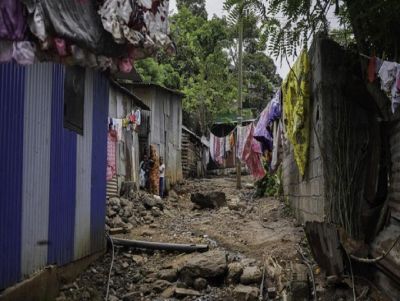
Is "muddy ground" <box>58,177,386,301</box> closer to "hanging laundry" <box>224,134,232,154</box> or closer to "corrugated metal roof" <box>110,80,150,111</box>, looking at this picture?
"corrugated metal roof" <box>110,80,150,111</box>

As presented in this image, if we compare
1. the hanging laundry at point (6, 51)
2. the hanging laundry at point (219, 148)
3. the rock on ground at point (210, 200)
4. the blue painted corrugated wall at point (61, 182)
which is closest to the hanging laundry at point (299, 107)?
the blue painted corrugated wall at point (61, 182)

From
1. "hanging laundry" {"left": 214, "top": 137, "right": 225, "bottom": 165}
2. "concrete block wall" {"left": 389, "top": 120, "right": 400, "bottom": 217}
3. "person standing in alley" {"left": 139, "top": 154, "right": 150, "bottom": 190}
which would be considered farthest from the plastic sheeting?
"hanging laundry" {"left": 214, "top": 137, "right": 225, "bottom": 165}

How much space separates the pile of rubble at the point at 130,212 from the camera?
9969 millimetres

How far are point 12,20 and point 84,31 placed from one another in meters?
0.59

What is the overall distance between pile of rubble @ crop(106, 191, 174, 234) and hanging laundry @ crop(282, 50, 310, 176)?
3928 mm

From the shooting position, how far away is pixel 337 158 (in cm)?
646

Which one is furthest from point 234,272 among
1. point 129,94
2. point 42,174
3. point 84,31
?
point 129,94

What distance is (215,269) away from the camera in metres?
6.79

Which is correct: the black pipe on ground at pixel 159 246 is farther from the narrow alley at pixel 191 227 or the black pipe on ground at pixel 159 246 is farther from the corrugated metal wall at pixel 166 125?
the corrugated metal wall at pixel 166 125

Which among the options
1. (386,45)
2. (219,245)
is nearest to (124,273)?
(219,245)

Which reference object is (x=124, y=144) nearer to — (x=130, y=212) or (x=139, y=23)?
(x=130, y=212)

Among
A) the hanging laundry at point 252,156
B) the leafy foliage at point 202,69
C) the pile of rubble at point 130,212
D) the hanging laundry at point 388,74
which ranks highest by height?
the leafy foliage at point 202,69

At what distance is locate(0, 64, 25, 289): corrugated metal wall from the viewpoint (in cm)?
462

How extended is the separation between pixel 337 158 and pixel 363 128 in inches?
20.8
